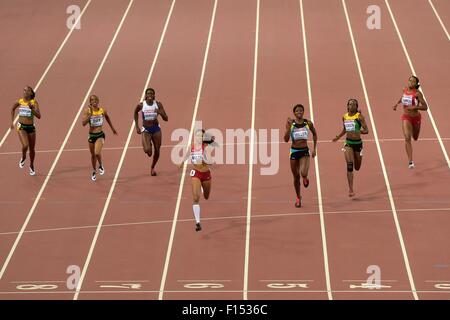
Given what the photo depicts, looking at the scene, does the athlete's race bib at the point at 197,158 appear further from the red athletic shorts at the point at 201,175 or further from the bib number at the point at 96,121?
the bib number at the point at 96,121

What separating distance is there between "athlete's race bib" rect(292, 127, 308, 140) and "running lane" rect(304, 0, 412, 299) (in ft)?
4.15

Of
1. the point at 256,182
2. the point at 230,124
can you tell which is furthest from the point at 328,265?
the point at 230,124

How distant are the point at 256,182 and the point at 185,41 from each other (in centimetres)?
882

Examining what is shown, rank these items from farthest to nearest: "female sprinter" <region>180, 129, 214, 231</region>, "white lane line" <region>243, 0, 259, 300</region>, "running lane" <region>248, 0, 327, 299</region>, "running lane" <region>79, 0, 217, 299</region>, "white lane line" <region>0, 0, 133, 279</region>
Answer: "female sprinter" <region>180, 129, 214, 231</region> < "white lane line" <region>0, 0, 133, 279</region> < "white lane line" <region>243, 0, 259, 300</region> < "running lane" <region>79, 0, 217, 299</region> < "running lane" <region>248, 0, 327, 299</region>

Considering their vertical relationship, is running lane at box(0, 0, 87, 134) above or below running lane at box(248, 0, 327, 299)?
above

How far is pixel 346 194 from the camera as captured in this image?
64.4ft

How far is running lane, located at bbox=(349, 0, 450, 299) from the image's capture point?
16.6 metres

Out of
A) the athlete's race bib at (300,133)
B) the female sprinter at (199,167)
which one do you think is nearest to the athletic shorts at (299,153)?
the athlete's race bib at (300,133)

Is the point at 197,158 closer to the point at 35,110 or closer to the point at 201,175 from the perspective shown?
the point at 201,175

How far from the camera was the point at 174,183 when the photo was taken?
67.2ft

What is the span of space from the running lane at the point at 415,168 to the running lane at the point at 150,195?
3.72 m

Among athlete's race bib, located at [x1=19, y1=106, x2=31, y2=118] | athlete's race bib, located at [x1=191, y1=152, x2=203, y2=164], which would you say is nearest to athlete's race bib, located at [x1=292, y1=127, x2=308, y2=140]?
athlete's race bib, located at [x1=191, y1=152, x2=203, y2=164]

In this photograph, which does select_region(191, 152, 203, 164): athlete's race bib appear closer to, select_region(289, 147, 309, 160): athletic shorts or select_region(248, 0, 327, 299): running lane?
select_region(248, 0, 327, 299): running lane

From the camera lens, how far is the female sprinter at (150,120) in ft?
66.8
